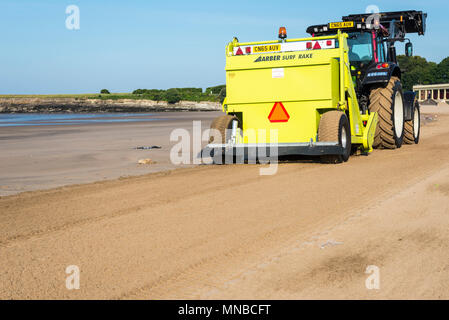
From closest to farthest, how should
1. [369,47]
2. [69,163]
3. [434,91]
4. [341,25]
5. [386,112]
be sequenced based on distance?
[69,163] → [341,25] → [386,112] → [369,47] → [434,91]

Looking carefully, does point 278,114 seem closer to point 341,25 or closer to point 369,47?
point 341,25

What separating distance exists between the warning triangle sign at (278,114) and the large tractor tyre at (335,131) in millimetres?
773

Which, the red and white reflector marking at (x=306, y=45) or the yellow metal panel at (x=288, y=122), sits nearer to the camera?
the yellow metal panel at (x=288, y=122)

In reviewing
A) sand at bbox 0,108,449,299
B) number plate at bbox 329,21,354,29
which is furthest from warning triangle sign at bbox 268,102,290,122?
number plate at bbox 329,21,354,29

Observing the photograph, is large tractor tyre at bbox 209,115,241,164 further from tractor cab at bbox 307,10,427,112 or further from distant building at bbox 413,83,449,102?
distant building at bbox 413,83,449,102

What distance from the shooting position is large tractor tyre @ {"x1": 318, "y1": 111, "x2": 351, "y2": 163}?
1067 centimetres

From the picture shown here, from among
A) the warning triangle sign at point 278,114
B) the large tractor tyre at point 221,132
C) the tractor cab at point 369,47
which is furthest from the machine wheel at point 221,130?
the tractor cab at point 369,47

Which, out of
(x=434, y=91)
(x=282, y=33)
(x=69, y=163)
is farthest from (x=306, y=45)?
(x=434, y=91)

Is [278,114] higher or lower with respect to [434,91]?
lower

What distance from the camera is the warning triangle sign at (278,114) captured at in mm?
11328

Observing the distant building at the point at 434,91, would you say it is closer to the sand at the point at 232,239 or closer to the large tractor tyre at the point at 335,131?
the large tractor tyre at the point at 335,131

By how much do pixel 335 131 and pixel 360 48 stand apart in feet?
Result: 13.0

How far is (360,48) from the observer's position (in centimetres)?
1373

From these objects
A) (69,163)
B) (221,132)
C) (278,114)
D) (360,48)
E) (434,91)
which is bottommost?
(69,163)
